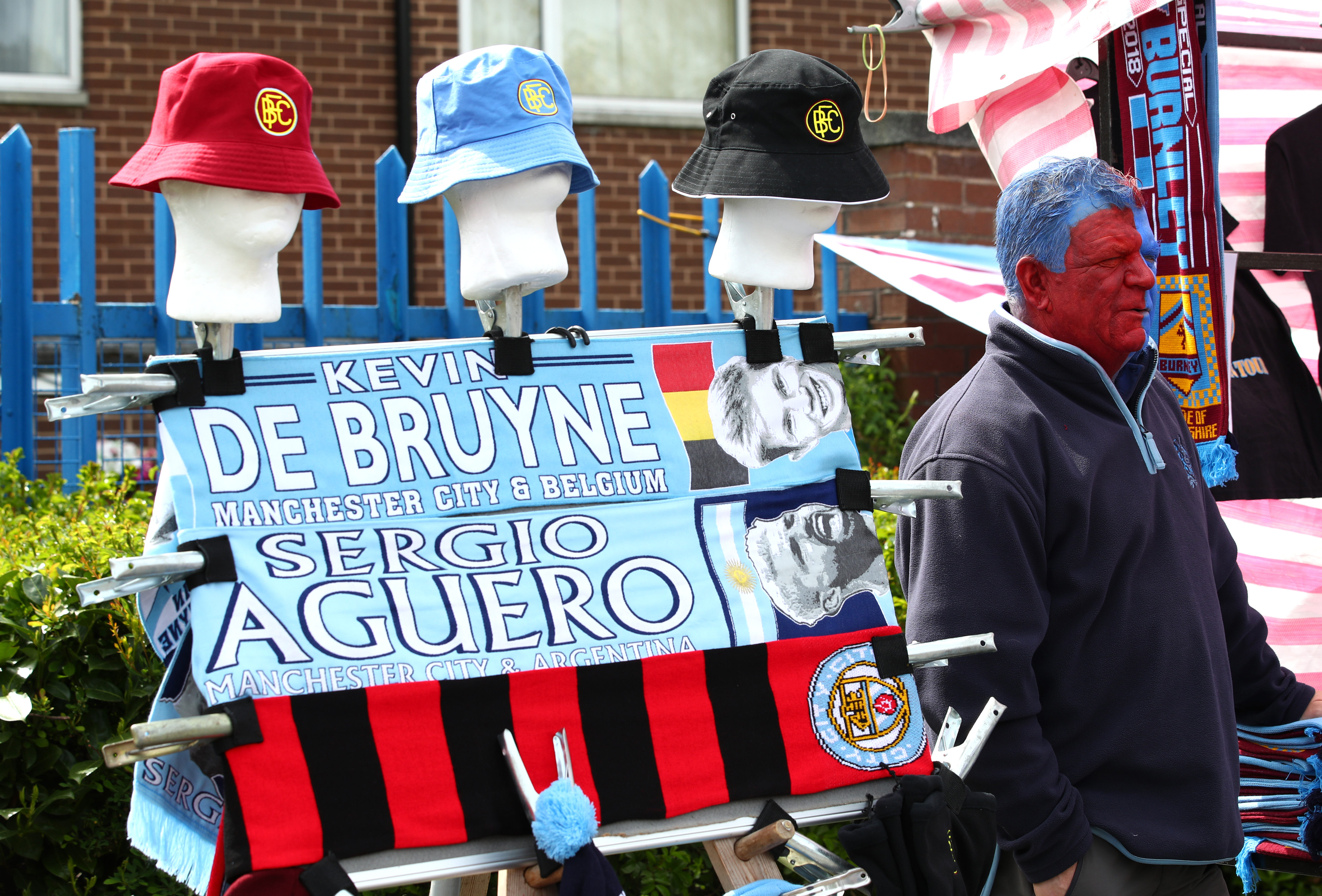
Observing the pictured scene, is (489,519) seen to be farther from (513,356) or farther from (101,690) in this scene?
(101,690)

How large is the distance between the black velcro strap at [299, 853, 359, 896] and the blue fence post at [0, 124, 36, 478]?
10.2ft

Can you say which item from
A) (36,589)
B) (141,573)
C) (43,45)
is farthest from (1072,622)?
(43,45)

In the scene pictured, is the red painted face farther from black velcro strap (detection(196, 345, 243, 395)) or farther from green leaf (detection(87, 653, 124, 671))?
green leaf (detection(87, 653, 124, 671))

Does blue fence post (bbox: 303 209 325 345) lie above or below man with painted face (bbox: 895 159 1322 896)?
above

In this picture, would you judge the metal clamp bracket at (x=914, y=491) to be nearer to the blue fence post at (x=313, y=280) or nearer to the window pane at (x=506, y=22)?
the blue fence post at (x=313, y=280)

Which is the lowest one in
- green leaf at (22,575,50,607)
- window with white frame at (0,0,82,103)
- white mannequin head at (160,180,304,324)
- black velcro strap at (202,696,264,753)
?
black velcro strap at (202,696,264,753)

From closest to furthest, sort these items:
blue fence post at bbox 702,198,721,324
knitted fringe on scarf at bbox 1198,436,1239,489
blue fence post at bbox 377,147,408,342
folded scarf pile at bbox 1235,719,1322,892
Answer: folded scarf pile at bbox 1235,719,1322,892, knitted fringe on scarf at bbox 1198,436,1239,489, blue fence post at bbox 377,147,408,342, blue fence post at bbox 702,198,721,324

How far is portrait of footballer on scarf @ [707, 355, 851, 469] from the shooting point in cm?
196

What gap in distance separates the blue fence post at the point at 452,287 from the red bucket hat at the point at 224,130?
9.28 feet

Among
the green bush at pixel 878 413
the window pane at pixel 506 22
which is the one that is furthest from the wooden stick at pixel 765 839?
the window pane at pixel 506 22

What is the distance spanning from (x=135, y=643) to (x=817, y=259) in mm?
3931

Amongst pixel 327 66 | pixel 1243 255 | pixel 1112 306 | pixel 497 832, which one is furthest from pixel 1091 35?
pixel 327 66

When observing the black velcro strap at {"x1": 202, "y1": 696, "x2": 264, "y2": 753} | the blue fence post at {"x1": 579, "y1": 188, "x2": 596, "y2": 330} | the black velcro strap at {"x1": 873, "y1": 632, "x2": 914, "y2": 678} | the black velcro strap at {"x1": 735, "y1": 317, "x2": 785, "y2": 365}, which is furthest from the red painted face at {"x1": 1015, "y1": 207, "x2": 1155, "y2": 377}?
the blue fence post at {"x1": 579, "y1": 188, "x2": 596, "y2": 330}

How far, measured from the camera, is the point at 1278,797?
2.68 m
